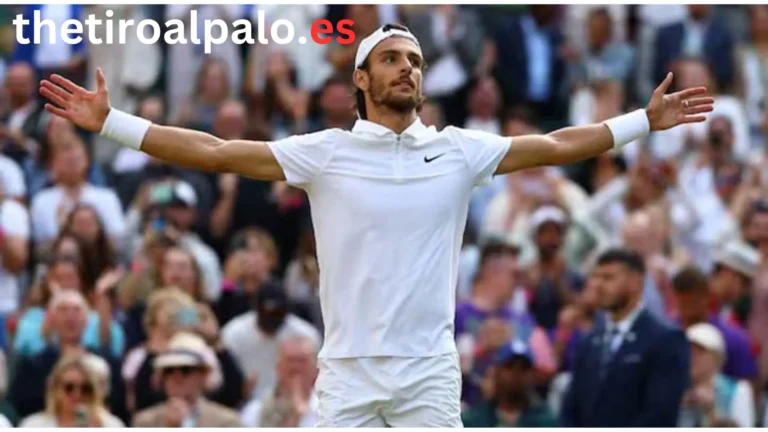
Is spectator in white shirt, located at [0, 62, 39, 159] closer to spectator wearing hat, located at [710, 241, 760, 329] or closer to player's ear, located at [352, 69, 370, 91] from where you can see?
spectator wearing hat, located at [710, 241, 760, 329]

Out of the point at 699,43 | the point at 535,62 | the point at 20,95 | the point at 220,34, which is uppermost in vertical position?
the point at 220,34

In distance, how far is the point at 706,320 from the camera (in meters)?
14.3

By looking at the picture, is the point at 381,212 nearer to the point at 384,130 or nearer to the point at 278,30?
the point at 384,130

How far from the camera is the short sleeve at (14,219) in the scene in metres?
15.2

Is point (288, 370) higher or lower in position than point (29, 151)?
lower

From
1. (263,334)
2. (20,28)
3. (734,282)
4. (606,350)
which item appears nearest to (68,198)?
(263,334)

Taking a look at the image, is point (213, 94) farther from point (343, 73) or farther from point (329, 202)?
point (329, 202)

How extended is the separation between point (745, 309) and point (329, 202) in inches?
256

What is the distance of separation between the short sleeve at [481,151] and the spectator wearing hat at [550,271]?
5.68 meters

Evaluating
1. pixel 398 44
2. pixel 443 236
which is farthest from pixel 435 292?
pixel 398 44

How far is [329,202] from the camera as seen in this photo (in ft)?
29.3

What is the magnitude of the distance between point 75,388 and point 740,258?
4860mm

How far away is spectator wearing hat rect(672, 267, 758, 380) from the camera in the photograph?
14047mm

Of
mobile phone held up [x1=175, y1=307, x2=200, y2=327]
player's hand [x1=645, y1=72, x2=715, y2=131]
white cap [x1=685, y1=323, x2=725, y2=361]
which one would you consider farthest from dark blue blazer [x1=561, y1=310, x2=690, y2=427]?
player's hand [x1=645, y1=72, x2=715, y2=131]
